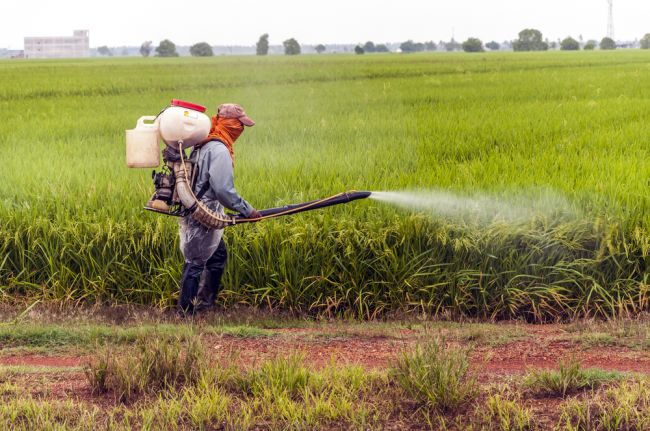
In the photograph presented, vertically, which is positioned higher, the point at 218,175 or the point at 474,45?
the point at 474,45

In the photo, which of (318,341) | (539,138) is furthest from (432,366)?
(539,138)

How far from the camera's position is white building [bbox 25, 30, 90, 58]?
2787 inches

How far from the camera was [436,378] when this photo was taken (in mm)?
3945

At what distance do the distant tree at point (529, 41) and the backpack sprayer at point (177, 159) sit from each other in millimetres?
70635

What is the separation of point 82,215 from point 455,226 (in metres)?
2.91

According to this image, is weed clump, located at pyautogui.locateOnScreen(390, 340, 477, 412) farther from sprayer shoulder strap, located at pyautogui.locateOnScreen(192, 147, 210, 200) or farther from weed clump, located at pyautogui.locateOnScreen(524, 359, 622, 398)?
sprayer shoulder strap, located at pyautogui.locateOnScreen(192, 147, 210, 200)

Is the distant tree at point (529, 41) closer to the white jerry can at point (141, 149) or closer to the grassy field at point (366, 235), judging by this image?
the grassy field at point (366, 235)

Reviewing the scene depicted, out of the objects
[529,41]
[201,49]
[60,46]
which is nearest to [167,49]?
[201,49]

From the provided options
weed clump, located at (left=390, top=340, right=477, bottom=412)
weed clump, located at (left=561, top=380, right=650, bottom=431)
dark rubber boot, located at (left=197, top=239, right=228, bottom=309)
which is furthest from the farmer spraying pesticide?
weed clump, located at (left=561, top=380, right=650, bottom=431)

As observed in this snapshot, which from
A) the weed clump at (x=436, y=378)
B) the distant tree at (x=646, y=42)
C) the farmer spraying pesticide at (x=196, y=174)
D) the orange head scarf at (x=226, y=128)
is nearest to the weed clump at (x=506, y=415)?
the weed clump at (x=436, y=378)

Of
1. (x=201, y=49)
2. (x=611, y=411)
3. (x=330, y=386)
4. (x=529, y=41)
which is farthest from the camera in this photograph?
(x=529, y=41)

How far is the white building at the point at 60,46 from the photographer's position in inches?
2787

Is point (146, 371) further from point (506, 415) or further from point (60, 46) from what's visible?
point (60, 46)

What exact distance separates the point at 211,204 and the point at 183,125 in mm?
575
